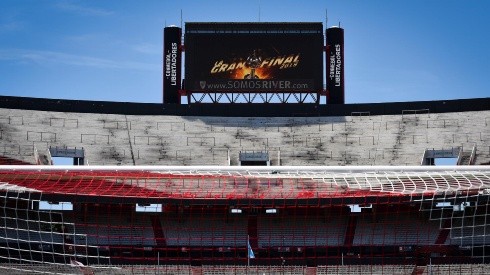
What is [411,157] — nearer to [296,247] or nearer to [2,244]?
[296,247]

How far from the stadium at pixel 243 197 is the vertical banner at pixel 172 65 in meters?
3.28

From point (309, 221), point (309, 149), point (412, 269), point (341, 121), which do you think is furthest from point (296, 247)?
point (341, 121)

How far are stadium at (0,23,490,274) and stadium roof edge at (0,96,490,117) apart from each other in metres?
0.22

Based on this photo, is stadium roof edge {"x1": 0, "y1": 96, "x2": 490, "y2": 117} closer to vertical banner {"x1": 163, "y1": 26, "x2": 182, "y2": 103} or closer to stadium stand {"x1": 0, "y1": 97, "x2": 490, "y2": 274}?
vertical banner {"x1": 163, "y1": 26, "x2": 182, "y2": 103}

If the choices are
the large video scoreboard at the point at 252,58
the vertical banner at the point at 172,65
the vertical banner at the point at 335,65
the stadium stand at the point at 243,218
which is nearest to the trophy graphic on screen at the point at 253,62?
the large video scoreboard at the point at 252,58

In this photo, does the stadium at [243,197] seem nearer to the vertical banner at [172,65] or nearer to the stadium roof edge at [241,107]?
the stadium roof edge at [241,107]

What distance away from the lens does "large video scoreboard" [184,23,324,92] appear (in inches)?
2354

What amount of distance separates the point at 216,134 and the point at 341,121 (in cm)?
831

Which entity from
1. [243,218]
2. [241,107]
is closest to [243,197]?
[243,218]

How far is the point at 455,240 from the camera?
147ft

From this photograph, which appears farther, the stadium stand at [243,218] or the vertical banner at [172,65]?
the vertical banner at [172,65]

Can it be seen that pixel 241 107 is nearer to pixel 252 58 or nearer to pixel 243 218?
pixel 252 58

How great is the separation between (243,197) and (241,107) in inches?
692

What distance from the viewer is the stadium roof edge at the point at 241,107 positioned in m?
57.3
